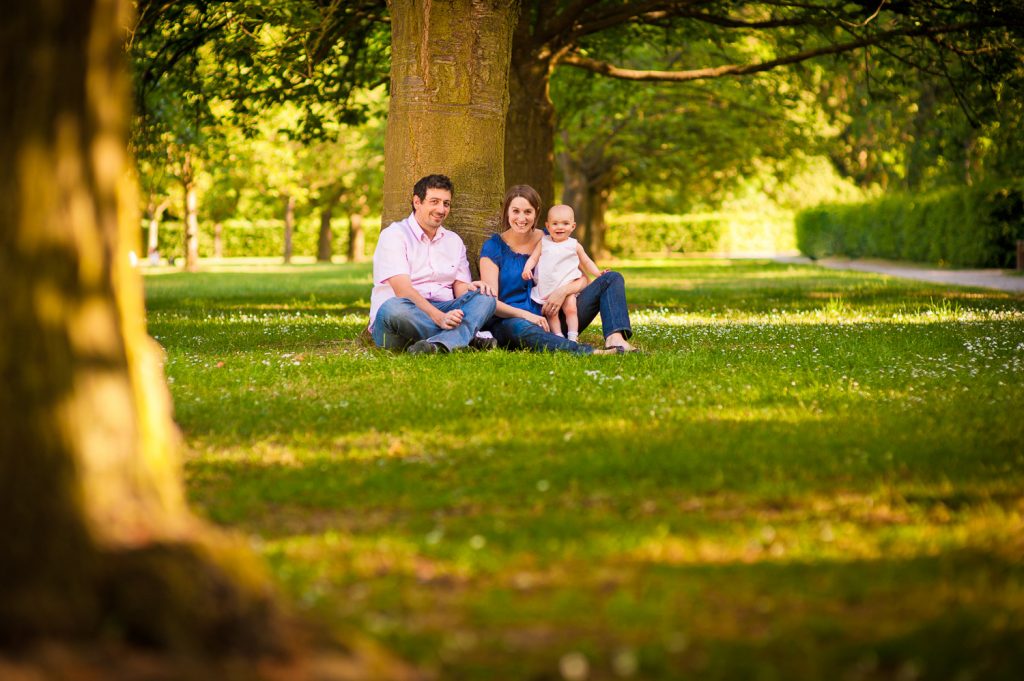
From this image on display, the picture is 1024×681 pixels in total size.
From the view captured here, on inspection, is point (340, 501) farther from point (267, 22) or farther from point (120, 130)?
point (267, 22)

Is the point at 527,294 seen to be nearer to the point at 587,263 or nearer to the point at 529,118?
the point at 587,263

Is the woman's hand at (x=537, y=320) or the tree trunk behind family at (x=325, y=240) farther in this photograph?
the tree trunk behind family at (x=325, y=240)

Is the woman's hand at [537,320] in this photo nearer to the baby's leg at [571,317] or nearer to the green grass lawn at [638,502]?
the baby's leg at [571,317]

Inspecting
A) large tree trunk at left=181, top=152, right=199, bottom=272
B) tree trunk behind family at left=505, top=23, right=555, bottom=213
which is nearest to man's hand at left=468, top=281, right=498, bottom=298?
tree trunk behind family at left=505, top=23, right=555, bottom=213

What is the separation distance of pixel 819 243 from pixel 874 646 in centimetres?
4666

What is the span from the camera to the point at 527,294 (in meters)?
11.6

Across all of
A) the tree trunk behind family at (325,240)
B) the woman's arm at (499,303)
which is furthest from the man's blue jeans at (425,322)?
the tree trunk behind family at (325,240)

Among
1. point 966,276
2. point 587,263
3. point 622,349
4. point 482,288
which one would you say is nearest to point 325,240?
point 966,276

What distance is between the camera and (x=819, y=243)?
158ft

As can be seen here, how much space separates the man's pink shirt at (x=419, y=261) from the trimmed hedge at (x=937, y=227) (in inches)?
835

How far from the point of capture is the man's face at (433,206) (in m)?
10.9

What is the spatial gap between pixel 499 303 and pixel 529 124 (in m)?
8.09

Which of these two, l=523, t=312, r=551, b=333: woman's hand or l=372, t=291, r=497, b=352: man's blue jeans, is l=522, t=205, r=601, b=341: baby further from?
→ l=372, t=291, r=497, b=352: man's blue jeans

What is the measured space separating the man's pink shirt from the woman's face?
0.58m
